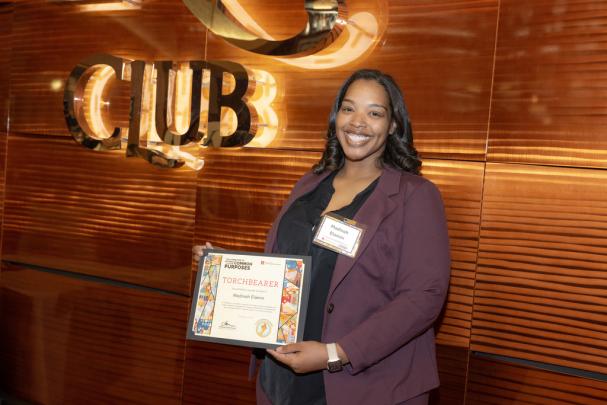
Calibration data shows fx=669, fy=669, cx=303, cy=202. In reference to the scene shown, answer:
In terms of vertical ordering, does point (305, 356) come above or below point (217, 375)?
above

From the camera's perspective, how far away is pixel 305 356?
190 cm

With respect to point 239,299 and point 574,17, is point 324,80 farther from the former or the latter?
point 239,299

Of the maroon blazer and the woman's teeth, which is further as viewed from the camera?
the woman's teeth

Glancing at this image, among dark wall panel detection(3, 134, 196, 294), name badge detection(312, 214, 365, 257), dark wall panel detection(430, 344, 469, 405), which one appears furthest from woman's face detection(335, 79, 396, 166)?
dark wall panel detection(3, 134, 196, 294)

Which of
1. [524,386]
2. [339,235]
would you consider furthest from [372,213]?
[524,386]

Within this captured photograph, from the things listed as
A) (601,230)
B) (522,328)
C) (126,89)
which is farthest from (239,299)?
(126,89)

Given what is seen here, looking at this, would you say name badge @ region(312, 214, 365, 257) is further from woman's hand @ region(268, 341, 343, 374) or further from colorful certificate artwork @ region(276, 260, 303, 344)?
woman's hand @ region(268, 341, 343, 374)

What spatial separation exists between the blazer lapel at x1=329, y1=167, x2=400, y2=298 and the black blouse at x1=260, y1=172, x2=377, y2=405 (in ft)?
0.18

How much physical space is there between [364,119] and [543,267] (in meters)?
0.97

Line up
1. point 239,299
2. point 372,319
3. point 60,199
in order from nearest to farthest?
point 372,319 < point 239,299 < point 60,199

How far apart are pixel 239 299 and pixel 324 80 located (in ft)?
4.23

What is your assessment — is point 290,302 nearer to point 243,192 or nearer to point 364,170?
point 364,170

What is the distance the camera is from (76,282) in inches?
151

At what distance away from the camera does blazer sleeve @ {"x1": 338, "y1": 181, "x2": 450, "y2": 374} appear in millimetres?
1889
